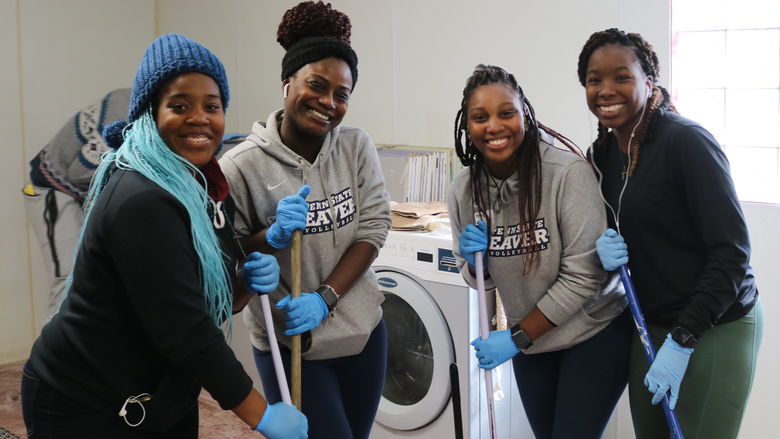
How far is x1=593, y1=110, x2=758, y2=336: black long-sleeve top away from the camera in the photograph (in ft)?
5.16

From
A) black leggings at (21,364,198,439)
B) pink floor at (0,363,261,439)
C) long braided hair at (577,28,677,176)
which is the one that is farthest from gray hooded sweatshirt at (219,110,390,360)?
pink floor at (0,363,261,439)

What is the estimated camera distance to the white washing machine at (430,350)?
2.51 m

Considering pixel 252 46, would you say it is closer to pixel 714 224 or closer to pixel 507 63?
pixel 507 63

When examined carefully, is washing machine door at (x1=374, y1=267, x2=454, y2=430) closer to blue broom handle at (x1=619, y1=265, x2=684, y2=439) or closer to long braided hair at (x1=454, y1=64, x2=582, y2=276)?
long braided hair at (x1=454, y1=64, x2=582, y2=276)

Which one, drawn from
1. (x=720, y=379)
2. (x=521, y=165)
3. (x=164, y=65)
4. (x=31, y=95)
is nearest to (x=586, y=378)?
(x=720, y=379)

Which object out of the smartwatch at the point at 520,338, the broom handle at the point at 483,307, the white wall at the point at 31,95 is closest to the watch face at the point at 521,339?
the smartwatch at the point at 520,338

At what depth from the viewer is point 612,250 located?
1.69 metres

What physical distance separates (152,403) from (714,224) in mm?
1184

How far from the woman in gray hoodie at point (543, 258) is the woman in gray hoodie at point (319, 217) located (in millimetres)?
278

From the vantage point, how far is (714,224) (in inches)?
61.7

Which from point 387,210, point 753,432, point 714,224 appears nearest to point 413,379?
point 387,210

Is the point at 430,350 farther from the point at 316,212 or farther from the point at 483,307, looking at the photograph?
the point at 316,212

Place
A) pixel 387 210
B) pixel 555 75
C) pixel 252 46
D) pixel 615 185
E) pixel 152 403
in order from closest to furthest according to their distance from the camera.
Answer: pixel 152 403 < pixel 615 185 < pixel 387 210 < pixel 555 75 < pixel 252 46

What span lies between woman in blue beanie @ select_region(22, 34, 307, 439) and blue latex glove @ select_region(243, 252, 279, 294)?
0.22m
